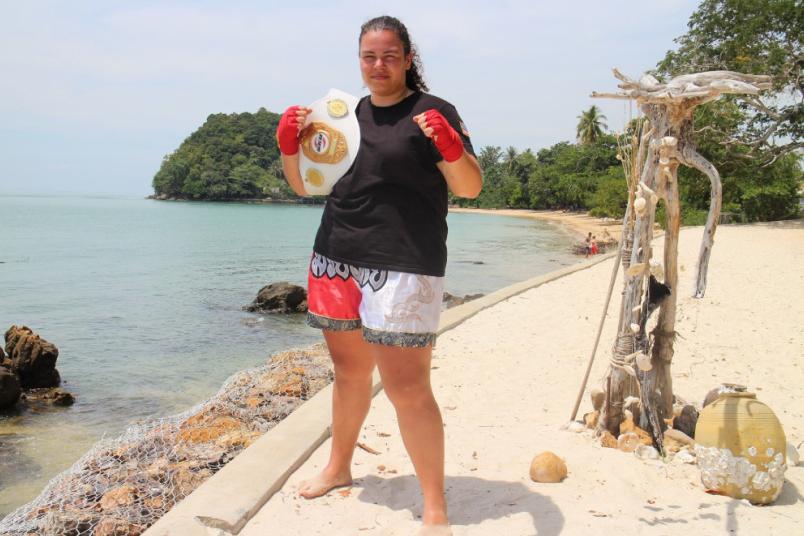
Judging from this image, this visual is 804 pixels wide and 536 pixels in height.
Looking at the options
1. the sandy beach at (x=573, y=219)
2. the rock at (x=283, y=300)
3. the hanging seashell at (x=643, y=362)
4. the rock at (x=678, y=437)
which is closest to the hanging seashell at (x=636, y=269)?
the hanging seashell at (x=643, y=362)

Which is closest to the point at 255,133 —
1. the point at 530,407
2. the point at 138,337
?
the point at 138,337

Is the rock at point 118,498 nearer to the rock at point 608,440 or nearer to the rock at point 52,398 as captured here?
the rock at point 608,440

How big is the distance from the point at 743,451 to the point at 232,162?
367 feet

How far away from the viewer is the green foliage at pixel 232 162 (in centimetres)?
10844

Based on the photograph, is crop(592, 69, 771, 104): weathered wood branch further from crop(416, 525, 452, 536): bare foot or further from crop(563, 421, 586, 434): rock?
crop(416, 525, 452, 536): bare foot

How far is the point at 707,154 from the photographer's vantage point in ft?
76.7

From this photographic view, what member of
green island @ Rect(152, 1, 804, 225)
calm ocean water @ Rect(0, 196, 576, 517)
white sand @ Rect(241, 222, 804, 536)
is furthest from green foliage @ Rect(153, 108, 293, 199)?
white sand @ Rect(241, 222, 804, 536)

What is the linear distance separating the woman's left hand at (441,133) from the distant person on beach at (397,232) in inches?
0.6

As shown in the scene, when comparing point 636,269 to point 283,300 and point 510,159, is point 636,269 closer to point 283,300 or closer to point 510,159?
point 283,300

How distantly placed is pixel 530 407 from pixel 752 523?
1.92m

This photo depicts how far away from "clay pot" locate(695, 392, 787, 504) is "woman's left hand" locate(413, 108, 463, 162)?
6.22ft

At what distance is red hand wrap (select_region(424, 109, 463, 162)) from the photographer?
233cm

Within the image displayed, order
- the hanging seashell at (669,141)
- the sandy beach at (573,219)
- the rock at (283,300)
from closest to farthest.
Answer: the hanging seashell at (669,141) < the rock at (283,300) < the sandy beach at (573,219)

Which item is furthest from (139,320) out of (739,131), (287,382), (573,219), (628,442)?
(573,219)
